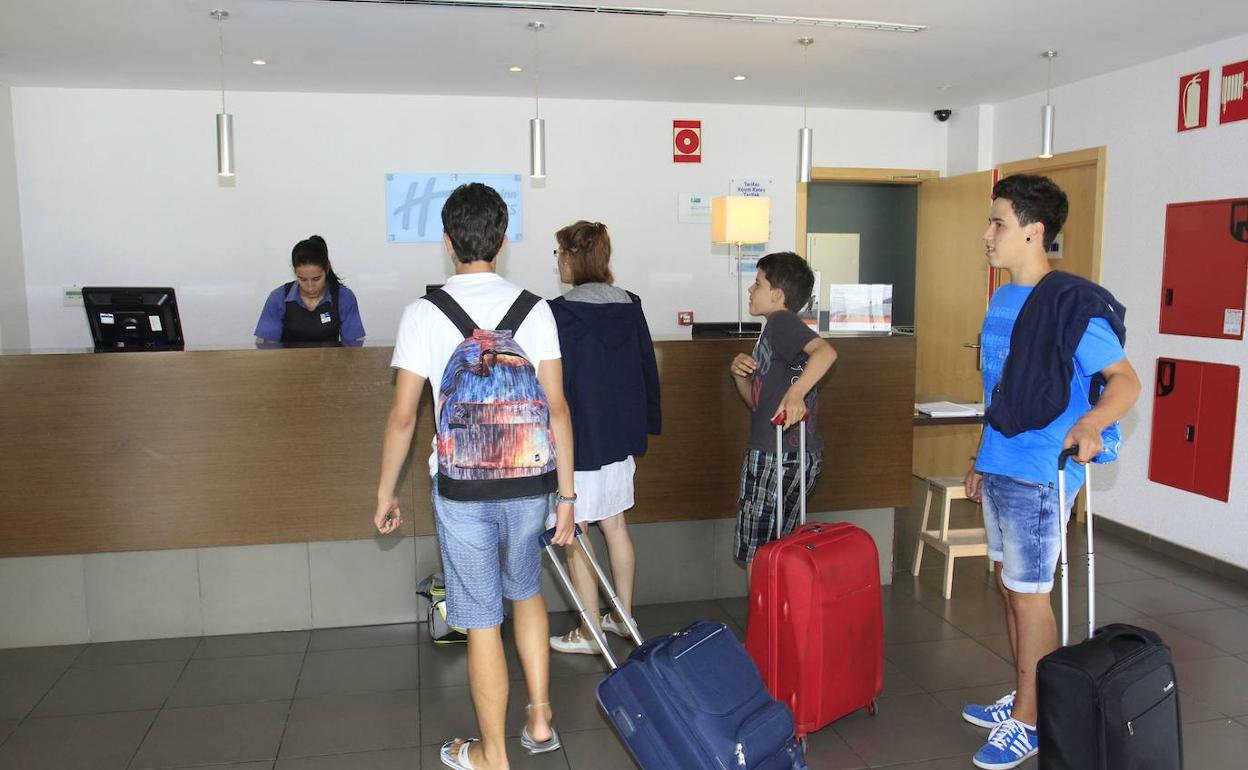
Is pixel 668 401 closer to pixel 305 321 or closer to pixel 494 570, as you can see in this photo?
pixel 494 570

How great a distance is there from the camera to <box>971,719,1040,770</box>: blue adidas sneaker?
256cm

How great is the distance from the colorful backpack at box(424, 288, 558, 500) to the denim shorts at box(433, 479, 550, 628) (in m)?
0.05

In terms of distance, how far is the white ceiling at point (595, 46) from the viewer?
3.92m

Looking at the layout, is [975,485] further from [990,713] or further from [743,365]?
[743,365]

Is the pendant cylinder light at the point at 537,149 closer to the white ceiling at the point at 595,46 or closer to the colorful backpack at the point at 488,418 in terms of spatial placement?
the white ceiling at the point at 595,46

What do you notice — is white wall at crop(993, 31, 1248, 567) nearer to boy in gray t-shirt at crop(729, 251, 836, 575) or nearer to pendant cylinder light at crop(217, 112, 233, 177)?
boy in gray t-shirt at crop(729, 251, 836, 575)

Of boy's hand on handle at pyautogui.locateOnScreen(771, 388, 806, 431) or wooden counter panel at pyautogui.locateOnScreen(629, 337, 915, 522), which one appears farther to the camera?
wooden counter panel at pyautogui.locateOnScreen(629, 337, 915, 522)

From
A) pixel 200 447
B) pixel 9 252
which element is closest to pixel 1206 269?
pixel 200 447

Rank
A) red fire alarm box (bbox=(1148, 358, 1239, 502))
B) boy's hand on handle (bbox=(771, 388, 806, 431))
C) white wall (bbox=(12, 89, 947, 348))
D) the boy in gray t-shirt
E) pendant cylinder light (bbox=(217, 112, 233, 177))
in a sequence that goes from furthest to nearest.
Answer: white wall (bbox=(12, 89, 947, 348)) < red fire alarm box (bbox=(1148, 358, 1239, 502)) < pendant cylinder light (bbox=(217, 112, 233, 177)) < the boy in gray t-shirt < boy's hand on handle (bbox=(771, 388, 806, 431))

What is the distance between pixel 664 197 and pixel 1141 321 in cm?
295

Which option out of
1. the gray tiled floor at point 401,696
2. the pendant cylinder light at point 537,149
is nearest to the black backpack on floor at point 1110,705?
the gray tiled floor at point 401,696

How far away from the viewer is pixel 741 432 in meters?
3.79

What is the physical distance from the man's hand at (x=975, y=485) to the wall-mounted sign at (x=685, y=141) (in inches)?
157

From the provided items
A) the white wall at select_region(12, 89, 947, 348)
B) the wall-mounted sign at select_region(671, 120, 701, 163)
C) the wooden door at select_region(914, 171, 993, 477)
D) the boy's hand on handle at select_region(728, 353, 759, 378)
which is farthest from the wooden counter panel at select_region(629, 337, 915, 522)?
the wall-mounted sign at select_region(671, 120, 701, 163)
